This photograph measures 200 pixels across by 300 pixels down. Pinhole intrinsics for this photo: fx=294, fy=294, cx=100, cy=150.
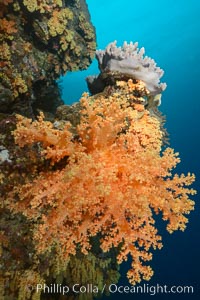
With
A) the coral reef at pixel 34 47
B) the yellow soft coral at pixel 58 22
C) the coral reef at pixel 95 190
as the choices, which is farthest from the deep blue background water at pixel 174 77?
the coral reef at pixel 95 190

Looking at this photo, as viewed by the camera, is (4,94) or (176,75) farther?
(176,75)

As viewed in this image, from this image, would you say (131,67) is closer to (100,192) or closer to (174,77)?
(100,192)

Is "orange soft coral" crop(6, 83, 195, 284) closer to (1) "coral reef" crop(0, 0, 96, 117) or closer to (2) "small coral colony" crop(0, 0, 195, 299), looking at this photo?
(2) "small coral colony" crop(0, 0, 195, 299)

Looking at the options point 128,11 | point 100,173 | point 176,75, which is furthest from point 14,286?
point 128,11

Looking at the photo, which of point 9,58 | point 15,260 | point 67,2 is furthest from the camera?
point 67,2

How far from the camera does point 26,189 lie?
346cm

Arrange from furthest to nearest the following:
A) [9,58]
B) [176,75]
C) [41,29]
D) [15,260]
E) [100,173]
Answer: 1. [176,75]
2. [41,29]
3. [9,58]
4. [15,260]
5. [100,173]

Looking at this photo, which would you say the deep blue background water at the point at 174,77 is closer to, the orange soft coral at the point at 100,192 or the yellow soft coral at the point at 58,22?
the yellow soft coral at the point at 58,22

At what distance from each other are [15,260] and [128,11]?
12304 centimetres

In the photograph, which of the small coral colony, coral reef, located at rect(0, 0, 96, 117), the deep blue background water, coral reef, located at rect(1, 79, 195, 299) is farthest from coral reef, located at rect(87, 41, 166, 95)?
the deep blue background water

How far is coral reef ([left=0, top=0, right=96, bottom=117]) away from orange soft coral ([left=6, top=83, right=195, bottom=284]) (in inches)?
73.9

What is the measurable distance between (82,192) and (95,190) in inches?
5.4

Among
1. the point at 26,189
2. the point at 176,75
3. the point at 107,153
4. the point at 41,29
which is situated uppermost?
Answer: the point at 176,75

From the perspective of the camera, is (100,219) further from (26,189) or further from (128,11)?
(128,11)
